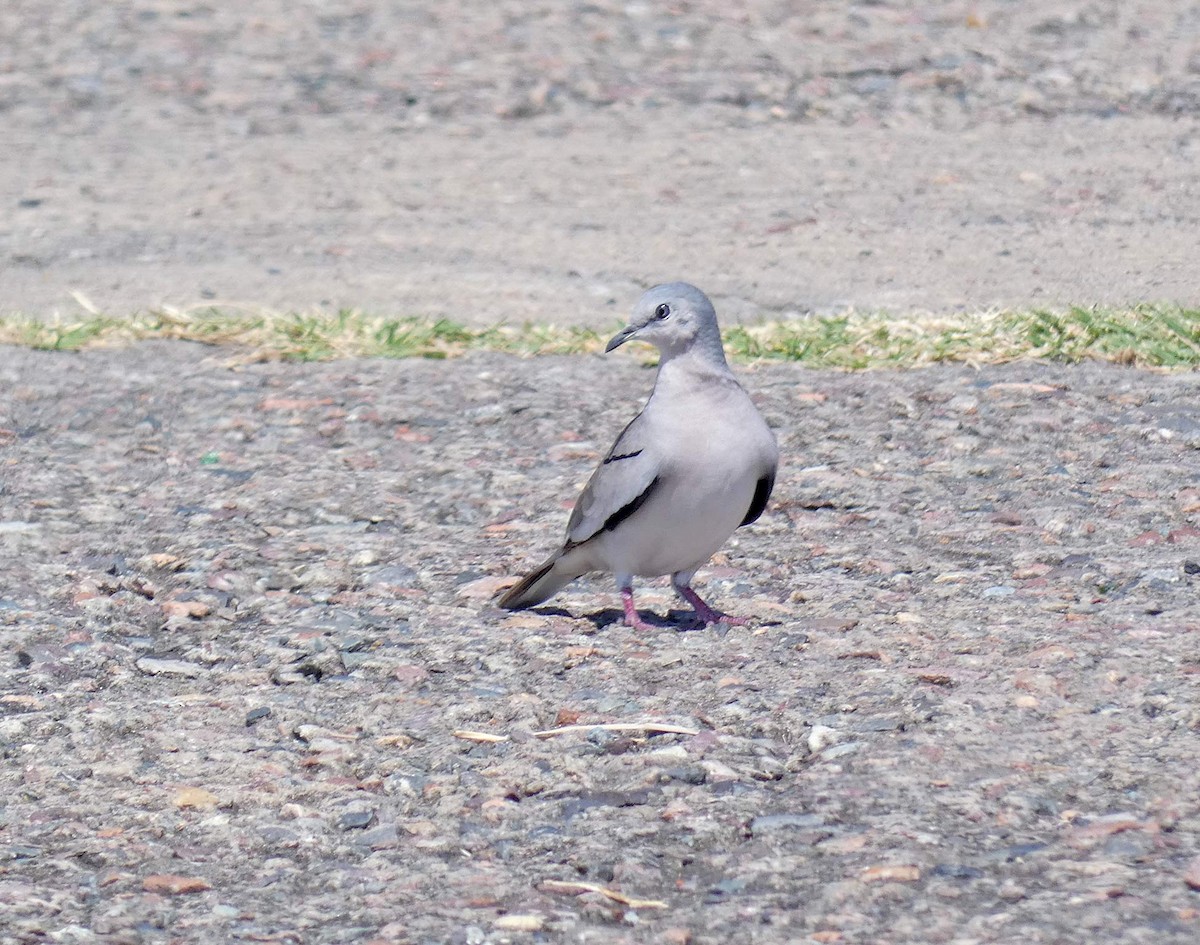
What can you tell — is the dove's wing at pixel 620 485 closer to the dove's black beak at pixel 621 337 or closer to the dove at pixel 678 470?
the dove at pixel 678 470

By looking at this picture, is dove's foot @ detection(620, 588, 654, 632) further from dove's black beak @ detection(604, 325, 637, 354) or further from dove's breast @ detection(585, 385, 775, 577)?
dove's black beak @ detection(604, 325, 637, 354)

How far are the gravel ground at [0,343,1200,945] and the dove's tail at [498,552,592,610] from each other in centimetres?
7

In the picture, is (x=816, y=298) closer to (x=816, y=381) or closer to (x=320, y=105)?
(x=816, y=381)

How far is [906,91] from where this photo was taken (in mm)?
12367

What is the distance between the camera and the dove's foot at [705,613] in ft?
17.1

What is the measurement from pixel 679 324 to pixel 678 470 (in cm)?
44

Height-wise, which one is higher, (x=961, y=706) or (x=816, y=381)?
(x=961, y=706)

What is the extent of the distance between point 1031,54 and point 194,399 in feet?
24.0

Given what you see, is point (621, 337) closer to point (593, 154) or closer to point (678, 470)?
point (678, 470)

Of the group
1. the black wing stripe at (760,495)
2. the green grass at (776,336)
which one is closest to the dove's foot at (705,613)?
the black wing stripe at (760,495)

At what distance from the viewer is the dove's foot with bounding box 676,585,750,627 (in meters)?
5.22

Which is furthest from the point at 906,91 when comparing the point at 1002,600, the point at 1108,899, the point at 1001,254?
the point at 1108,899

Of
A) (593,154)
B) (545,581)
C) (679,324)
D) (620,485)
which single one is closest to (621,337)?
(679,324)

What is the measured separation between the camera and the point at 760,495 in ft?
17.0
